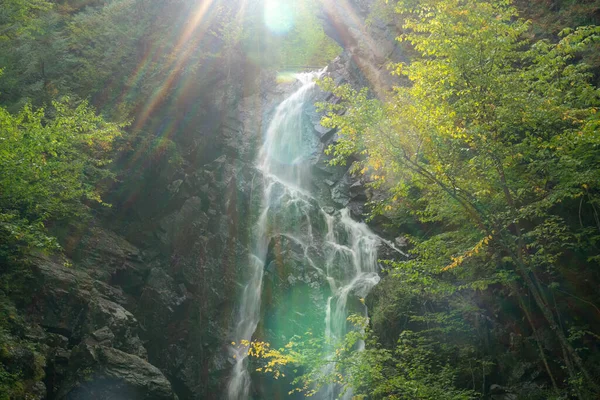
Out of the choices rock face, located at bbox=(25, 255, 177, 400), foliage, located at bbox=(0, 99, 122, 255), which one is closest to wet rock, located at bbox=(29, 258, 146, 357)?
rock face, located at bbox=(25, 255, 177, 400)

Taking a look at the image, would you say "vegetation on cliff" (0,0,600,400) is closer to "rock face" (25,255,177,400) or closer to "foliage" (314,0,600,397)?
"foliage" (314,0,600,397)

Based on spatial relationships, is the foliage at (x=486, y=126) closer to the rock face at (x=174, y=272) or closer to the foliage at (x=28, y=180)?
the foliage at (x=28, y=180)

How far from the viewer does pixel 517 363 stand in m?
8.77

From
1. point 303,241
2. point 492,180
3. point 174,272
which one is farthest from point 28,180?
point 492,180

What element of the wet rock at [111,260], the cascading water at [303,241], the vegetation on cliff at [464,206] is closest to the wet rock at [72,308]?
the vegetation on cliff at [464,206]

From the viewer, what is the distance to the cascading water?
1564 centimetres

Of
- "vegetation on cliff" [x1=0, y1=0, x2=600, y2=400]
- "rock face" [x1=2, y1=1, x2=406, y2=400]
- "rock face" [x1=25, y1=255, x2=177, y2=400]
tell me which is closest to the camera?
"vegetation on cliff" [x1=0, y1=0, x2=600, y2=400]

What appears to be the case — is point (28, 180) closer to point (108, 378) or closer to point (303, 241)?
point (108, 378)

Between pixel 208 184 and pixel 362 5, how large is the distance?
14.1m

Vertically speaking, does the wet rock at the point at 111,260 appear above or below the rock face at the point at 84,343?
above

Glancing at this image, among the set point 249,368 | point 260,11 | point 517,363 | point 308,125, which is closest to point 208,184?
point 308,125

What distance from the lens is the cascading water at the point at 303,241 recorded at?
616 inches

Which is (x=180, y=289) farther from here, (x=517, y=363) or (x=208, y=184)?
(x=517, y=363)

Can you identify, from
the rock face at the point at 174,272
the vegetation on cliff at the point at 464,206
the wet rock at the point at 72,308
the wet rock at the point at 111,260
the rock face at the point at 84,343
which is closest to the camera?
the vegetation on cliff at the point at 464,206
